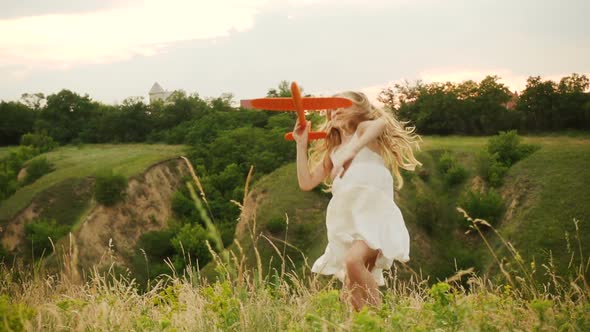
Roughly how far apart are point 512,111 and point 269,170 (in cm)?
2011

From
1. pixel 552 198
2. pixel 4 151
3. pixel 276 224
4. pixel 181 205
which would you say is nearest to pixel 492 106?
pixel 552 198

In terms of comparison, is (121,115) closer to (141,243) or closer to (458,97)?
(141,243)

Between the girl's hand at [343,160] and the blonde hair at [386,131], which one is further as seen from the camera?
the blonde hair at [386,131]

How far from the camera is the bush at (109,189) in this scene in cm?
5398

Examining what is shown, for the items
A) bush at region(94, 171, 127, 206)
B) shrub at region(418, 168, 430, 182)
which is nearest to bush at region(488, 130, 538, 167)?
shrub at region(418, 168, 430, 182)

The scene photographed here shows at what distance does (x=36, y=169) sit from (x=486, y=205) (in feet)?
137

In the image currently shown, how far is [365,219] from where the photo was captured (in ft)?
16.2

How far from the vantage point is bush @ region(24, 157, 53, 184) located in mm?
62619

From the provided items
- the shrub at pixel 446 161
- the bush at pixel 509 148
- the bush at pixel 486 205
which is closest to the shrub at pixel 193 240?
the shrub at pixel 446 161

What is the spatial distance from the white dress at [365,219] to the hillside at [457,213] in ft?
101

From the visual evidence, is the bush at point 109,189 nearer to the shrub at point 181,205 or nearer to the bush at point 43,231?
the bush at point 43,231

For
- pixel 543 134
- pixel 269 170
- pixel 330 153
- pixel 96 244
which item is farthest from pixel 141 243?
pixel 330 153

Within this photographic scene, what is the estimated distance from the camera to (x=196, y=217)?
2351 inches

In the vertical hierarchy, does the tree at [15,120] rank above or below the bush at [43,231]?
above
